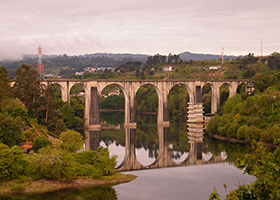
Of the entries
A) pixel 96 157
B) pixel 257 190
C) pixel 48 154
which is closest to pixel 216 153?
pixel 96 157

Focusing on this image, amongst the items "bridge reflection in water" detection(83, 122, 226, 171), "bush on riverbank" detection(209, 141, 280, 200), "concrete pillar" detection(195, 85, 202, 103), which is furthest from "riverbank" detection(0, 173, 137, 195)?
"concrete pillar" detection(195, 85, 202, 103)

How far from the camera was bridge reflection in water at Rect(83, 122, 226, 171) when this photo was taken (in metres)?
45.4

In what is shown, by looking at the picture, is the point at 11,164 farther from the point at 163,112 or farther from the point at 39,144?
the point at 163,112

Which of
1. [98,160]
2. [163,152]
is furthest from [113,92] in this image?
[98,160]

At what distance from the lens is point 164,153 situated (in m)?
53.0

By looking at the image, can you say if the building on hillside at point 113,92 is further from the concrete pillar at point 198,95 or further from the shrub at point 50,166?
the shrub at point 50,166

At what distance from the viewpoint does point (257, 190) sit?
13914mm

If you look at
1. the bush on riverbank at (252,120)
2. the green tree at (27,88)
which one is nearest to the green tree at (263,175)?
the bush on riverbank at (252,120)

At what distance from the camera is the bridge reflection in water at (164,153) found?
4544 centimetres

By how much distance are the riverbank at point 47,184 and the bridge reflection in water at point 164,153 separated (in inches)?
281

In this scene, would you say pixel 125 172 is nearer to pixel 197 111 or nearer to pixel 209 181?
pixel 209 181

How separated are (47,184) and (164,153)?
75.6 feet

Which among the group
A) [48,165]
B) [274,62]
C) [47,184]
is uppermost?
[274,62]

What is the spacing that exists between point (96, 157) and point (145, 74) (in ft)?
324
